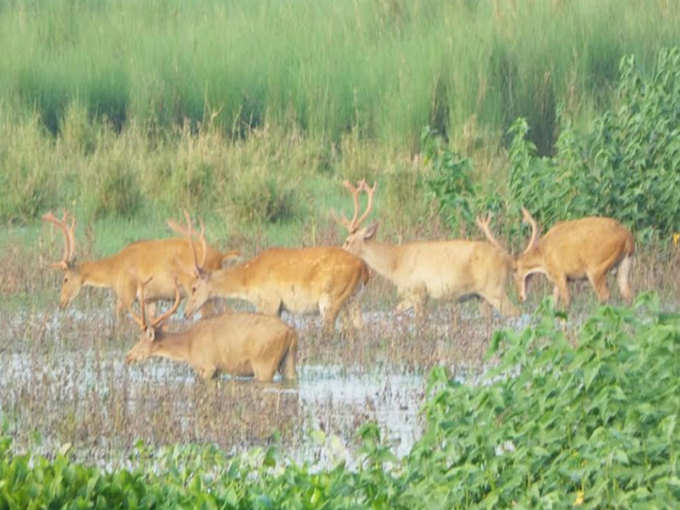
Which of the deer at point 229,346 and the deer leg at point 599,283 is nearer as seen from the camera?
the deer at point 229,346

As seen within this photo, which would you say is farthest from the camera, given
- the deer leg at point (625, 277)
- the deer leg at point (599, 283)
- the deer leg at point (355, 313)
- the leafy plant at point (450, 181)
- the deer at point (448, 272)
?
the leafy plant at point (450, 181)

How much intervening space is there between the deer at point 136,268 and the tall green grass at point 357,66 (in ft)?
18.7

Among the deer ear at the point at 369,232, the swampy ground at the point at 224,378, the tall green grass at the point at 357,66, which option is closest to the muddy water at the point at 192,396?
the swampy ground at the point at 224,378

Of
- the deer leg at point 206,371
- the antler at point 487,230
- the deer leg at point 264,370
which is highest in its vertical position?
the deer leg at point 264,370

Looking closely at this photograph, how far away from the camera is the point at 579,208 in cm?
1280

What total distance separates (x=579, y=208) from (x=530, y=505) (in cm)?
708

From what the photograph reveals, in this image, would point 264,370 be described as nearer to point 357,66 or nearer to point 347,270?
point 347,270

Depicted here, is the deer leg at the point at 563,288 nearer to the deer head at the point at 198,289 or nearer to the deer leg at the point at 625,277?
the deer leg at the point at 625,277

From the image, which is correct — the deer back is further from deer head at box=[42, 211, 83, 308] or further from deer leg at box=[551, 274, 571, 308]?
deer head at box=[42, 211, 83, 308]

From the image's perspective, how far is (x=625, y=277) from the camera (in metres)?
11.8

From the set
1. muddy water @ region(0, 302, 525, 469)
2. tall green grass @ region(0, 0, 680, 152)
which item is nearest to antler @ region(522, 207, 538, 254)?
muddy water @ region(0, 302, 525, 469)

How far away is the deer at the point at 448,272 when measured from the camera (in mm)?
11484

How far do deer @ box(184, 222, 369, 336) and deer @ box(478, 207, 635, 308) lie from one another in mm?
1262

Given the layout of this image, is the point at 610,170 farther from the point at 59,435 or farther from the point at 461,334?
the point at 59,435
